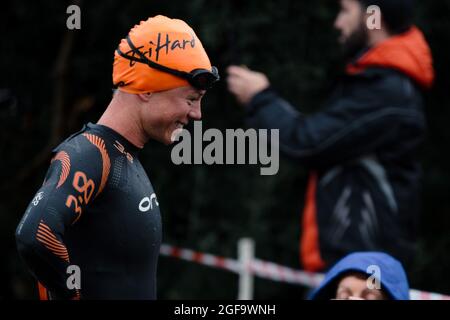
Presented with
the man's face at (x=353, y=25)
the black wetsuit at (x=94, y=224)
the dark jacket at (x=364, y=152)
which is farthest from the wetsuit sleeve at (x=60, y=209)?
the man's face at (x=353, y=25)

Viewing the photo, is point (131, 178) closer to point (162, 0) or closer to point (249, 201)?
point (162, 0)

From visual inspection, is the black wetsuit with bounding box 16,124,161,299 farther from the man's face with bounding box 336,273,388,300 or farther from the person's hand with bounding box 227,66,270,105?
the person's hand with bounding box 227,66,270,105

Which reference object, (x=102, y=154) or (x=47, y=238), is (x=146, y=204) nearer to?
(x=102, y=154)

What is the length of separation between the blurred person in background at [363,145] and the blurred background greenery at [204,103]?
128 cm

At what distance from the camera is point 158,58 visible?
3.26 meters

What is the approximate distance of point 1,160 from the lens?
22.7 ft

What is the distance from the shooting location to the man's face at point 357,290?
149 inches

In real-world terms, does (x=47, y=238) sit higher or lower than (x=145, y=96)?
lower

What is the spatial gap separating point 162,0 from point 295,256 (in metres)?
2.51

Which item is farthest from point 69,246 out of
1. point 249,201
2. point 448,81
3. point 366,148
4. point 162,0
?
point 448,81

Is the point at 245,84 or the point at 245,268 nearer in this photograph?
the point at 245,84

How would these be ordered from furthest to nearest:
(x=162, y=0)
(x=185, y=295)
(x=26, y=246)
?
(x=185, y=295) → (x=162, y=0) → (x=26, y=246)

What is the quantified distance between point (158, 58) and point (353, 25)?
92.3 inches

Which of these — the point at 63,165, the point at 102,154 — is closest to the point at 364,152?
the point at 102,154
